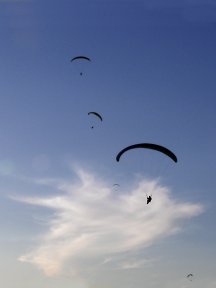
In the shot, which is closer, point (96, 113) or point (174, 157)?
point (174, 157)

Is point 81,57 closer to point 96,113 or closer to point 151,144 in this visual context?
point 96,113

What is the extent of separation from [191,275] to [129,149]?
37.4 meters

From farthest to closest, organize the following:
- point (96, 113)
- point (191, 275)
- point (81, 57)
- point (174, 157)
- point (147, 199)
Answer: point (191, 275) → point (96, 113) → point (81, 57) → point (147, 199) → point (174, 157)

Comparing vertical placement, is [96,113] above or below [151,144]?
above

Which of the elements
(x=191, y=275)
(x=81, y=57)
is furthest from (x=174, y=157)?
(x=191, y=275)

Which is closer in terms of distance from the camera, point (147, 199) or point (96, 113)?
point (147, 199)

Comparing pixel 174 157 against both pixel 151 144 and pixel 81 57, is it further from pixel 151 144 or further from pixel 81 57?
pixel 81 57

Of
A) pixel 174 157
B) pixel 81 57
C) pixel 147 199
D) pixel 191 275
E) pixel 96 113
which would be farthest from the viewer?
pixel 191 275

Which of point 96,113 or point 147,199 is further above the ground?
point 96,113

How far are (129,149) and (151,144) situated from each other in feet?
7.03

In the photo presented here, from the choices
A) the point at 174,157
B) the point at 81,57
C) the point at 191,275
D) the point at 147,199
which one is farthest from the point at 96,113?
the point at 191,275

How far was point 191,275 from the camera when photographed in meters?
73.0

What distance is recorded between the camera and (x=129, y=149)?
143 feet

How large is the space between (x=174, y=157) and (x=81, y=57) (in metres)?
19.9
